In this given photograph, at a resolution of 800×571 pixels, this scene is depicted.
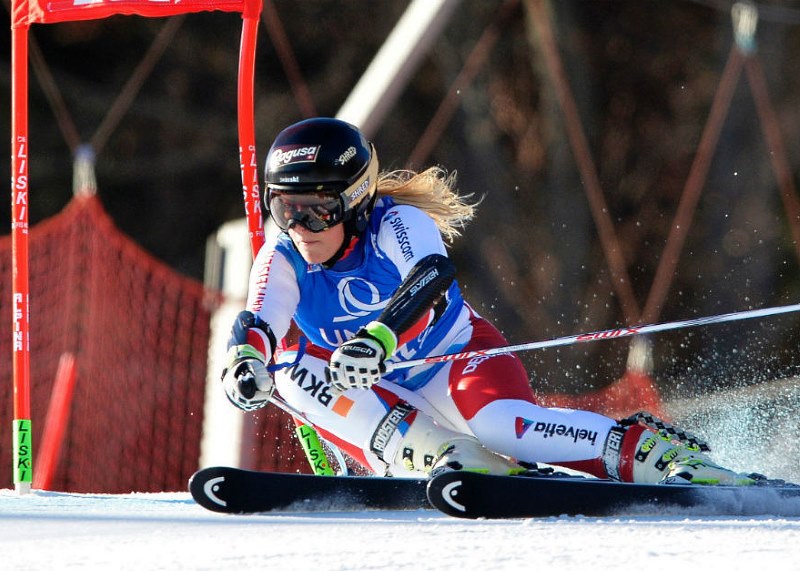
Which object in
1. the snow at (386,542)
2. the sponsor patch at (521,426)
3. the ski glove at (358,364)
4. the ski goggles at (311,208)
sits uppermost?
the ski goggles at (311,208)

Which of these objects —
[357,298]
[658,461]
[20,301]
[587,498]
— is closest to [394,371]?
A: [357,298]

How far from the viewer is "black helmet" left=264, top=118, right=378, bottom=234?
13.3 ft

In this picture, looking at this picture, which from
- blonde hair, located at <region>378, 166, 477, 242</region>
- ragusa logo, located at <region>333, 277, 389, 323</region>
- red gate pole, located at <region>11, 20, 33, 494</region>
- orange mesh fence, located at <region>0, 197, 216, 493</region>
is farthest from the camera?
orange mesh fence, located at <region>0, 197, 216, 493</region>

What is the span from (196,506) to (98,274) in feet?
16.4

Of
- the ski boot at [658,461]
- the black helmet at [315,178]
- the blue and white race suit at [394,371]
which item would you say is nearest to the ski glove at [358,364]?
the blue and white race suit at [394,371]

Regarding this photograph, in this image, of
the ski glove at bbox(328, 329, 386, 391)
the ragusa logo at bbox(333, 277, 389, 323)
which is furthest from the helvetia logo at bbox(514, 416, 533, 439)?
the ragusa logo at bbox(333, 277, 389, 323)

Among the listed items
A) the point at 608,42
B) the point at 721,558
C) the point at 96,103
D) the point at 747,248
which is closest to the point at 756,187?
the point at 747,248

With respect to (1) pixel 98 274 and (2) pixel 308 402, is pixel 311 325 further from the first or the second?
(1) pixel 98 274

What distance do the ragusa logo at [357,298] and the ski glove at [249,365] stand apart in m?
0.31

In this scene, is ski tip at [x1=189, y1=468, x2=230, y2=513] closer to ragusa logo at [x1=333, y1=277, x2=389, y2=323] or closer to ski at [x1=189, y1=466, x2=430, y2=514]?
ski at [x1=189, y1=466, x2=430, y2=514]

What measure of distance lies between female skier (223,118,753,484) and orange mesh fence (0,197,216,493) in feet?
13.7

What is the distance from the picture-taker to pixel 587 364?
12820 millimetres

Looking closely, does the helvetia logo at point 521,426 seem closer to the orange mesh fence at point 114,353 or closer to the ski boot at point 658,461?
the ski boot at point 658,461

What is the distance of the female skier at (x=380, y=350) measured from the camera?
3.93 meters
